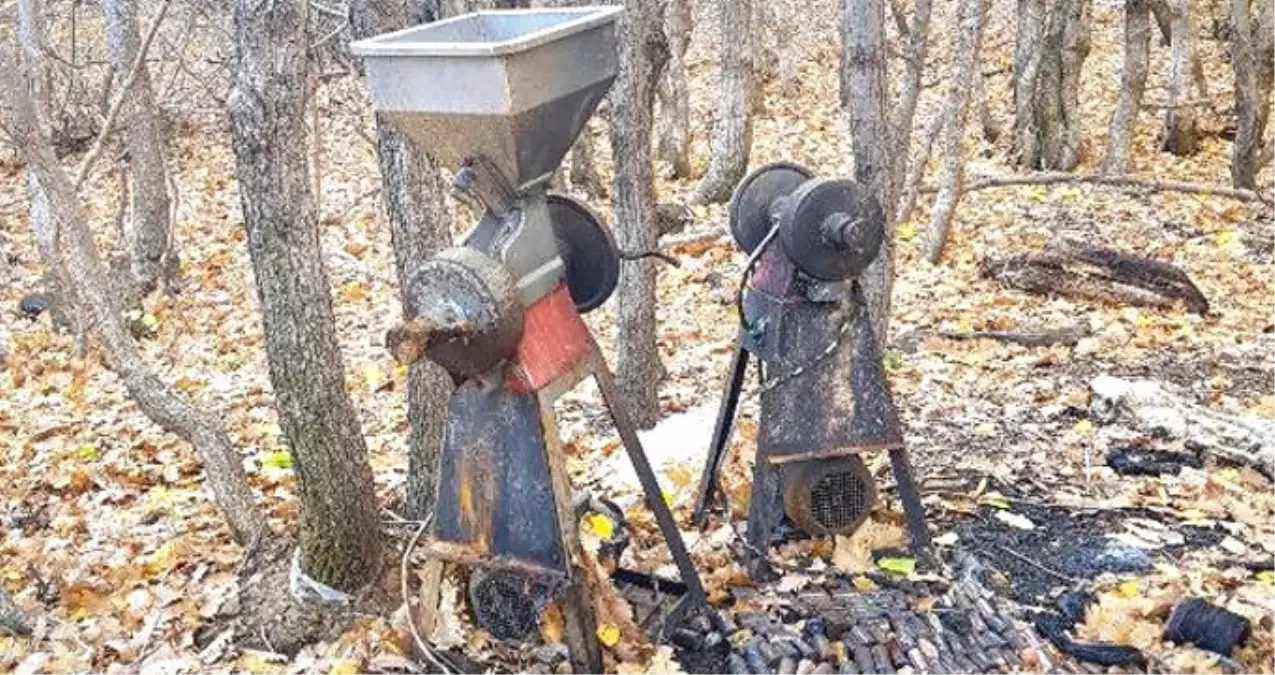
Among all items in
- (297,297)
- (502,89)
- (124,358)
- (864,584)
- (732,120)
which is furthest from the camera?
(732,120)

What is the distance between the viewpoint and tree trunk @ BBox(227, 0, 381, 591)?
4.42 metres

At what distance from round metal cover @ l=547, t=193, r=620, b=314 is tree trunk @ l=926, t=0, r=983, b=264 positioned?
6218 millimetres

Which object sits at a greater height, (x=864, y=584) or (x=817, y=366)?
(x=817, y=366)

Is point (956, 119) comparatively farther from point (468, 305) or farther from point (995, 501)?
point (468, 305)

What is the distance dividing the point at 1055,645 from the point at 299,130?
3496mm

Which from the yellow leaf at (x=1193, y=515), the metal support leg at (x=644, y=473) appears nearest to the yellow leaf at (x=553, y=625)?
the metal support leg at (x=644, y=473)

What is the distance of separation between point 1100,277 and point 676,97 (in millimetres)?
6422

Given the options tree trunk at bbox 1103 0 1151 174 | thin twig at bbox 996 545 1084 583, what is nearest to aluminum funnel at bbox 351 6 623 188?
thin twig at bbox 996 545 1084 583

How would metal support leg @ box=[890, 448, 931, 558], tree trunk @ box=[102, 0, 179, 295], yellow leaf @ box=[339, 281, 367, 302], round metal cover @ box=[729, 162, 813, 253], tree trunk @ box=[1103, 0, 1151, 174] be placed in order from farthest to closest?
tree trunk @ box=[1103, 0, 1151, 174], tree trunk @ box=[102, 0, 179, 295], yellow leaf @ box=[339, 281, 367, 302], round metal cover @ box=[729, 162, 813, 253], metal support leg @ box=[890, 448, 931, 558]

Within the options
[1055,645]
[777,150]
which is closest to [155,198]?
[777,150]

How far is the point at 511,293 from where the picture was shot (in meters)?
3.82

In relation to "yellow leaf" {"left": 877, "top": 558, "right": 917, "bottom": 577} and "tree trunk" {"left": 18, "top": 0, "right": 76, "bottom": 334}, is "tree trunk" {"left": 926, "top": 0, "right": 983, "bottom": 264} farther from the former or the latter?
"tree trunk" {"left": 18, "top": 0, "right": 76, "bottom": 334}

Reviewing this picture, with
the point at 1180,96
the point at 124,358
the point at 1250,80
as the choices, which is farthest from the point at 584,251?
the point at 1180,96

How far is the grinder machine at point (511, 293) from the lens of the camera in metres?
3.69
